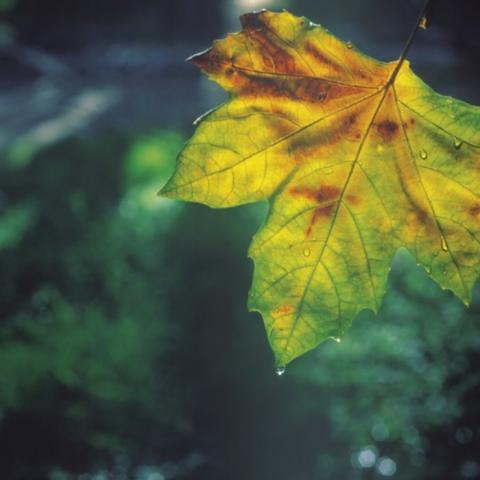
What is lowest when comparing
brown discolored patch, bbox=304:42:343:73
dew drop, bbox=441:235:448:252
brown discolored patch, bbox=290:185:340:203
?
dew drop, bbox=441:235:448:252

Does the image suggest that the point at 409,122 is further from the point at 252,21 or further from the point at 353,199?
the point at 252,21

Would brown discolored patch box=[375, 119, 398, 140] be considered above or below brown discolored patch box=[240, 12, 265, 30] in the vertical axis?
below

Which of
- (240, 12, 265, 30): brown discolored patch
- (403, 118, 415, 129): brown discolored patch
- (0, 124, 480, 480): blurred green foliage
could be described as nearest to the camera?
(240, 12, 265, 30): brown discolored patch

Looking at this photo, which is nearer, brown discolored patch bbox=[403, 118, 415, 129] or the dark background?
brown discolored patch bbox=[403, 118, 415, 129]

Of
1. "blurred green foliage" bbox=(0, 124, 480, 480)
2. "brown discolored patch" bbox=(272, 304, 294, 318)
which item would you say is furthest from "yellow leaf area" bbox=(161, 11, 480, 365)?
"blurred green foliage" bbox=(0, 124, 480, 480)

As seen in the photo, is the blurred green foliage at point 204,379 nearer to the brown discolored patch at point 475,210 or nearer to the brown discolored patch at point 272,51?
the brown discolored patch at point 475,210

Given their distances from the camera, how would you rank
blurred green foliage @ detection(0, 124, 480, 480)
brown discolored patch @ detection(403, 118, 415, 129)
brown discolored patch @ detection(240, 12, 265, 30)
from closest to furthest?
brown discolored patch @ detection(240, 12, 265, 30)
brown discolored patch @ detection(403, 118, 415, 129)
blurred green foliage @ detection(0, 124, 480, 480)

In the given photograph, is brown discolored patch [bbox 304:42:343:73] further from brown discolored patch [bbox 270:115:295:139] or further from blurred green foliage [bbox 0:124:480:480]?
blurred green foliage [bbox 0:124:480:480]

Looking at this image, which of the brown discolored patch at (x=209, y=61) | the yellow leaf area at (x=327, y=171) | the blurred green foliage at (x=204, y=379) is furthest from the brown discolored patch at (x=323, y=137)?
the blurred green foliage at (x=204, y=379)
